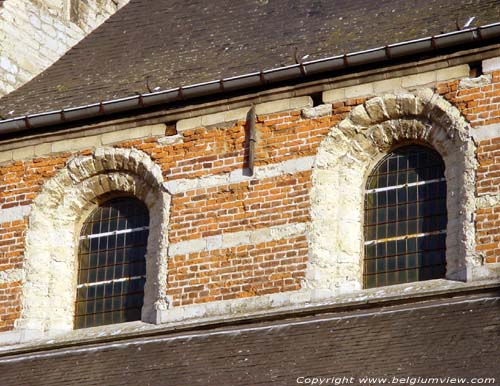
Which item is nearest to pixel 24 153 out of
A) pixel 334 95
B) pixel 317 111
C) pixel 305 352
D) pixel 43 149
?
pixel 43 149

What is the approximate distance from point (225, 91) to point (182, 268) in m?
1.69

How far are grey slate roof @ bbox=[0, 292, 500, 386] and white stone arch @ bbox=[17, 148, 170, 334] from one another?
2.79ft

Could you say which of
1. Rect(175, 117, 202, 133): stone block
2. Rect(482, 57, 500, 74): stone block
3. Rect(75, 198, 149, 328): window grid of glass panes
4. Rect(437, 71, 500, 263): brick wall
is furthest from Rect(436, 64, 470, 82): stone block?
Rect(75, 198, 149, 328): window grid of glass panes

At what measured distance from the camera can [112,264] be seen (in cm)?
1927

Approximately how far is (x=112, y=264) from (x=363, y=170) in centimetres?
261

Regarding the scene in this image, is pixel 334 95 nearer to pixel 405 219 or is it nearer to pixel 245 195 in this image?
pixel 245 195

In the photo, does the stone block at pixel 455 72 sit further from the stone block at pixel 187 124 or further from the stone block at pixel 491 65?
the stone block at pixel 187 124

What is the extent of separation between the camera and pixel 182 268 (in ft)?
60.7

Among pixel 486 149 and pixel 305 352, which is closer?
pixel 305 352

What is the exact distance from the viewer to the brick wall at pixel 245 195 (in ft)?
58.6

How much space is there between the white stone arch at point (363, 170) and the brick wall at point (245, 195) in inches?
3.5
